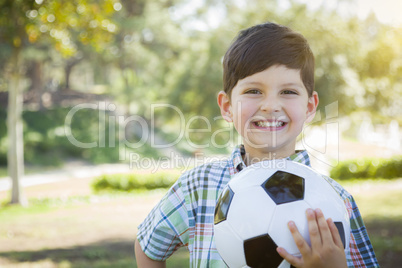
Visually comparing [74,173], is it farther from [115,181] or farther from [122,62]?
[122,62]

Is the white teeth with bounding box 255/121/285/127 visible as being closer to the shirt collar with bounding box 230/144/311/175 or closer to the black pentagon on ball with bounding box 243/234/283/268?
the shirt collar with bounding box 230/144/311/175

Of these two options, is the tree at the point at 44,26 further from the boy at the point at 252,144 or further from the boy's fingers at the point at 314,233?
the boy's fingers at the point at 314,233

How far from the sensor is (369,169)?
598 inches

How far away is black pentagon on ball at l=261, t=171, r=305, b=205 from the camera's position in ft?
4.63

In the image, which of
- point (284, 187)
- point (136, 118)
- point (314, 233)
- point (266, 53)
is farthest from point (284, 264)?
point (136, 118)

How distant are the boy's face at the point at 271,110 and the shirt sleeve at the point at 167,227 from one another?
0.41 m

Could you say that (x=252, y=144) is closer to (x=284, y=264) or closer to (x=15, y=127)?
(x=284, y=264)

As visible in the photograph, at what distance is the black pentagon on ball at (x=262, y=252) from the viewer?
1362mm

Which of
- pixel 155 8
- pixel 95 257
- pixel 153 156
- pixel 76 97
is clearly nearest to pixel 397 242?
pixel 95 257

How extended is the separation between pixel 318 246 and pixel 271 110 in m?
0.66

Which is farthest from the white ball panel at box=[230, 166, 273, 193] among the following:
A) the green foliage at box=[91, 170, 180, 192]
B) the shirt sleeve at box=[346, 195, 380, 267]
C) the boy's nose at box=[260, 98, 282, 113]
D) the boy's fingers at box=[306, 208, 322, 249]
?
the green foliage at box=[91, 170, 180, 192]

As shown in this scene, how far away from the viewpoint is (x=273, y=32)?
1.88 m

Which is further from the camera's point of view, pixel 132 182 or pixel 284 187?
pixel 132 182

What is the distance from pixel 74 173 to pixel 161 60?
34.9ft
